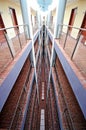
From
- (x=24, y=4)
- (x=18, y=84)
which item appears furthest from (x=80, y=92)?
(x=24, y=4)

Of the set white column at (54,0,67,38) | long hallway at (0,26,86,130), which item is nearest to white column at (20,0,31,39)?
white column at (54,0,67,38)

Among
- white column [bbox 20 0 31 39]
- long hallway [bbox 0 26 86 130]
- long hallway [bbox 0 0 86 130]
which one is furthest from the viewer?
white column [bbox 20 0 31 39]

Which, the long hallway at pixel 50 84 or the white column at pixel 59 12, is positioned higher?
the white column at pixel 59 12

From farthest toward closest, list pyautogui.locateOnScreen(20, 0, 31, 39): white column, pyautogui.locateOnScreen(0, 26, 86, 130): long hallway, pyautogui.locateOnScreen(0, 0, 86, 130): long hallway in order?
pyautogui.locateOnScreen(20, 0, 31, 39): white column
pyautogui.locateOnScreen(0, 26, 86, 130): long hallway
pyautogui.locateOnScreen(0, 0, 86, 130): long hallway

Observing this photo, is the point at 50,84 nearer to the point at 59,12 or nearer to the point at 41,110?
the point at 41,110

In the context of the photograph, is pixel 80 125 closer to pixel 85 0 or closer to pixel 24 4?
pixel 24 4

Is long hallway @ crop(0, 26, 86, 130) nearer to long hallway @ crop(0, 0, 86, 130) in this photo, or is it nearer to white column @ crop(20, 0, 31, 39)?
long hallway @ crop(0, 0, 86, 130)

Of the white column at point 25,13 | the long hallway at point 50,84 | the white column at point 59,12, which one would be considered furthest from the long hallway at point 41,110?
the white column at point 59,12

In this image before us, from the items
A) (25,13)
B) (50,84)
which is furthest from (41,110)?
(25,13)

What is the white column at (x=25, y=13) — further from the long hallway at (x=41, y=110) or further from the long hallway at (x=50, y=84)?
the long hallway at (x=41, y=110)

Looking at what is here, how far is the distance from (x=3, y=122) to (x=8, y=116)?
0.71ft

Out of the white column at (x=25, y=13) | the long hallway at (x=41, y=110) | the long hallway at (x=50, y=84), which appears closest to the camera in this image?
the long hallway at (x=50, y=84)

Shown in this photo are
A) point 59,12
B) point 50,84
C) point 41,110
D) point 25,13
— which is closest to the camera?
point 25,13

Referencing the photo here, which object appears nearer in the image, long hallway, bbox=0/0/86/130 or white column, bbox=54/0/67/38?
long hallway, bbox=0/0/86/130
